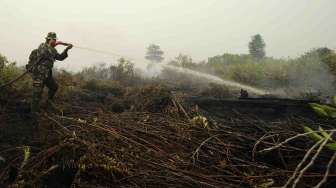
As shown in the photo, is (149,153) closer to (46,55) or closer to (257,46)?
(46,55)

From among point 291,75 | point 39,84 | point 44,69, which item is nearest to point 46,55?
point 44,69

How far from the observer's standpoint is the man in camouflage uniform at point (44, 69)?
700cm

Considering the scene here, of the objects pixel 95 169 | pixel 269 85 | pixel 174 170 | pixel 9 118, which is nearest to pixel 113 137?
pixel 95 169

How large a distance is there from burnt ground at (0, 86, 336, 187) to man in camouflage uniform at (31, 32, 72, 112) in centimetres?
60

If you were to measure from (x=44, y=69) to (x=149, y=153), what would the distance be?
152 inches

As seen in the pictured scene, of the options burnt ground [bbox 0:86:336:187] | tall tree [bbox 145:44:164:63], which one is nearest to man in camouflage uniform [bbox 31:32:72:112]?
burnt ground [bbox 0:86:336:187]

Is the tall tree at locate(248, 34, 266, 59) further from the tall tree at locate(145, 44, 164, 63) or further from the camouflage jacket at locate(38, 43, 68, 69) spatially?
the camouflage jacket at locate(38, 43, 68, 69)

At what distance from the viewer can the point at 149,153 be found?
4648 millimetres

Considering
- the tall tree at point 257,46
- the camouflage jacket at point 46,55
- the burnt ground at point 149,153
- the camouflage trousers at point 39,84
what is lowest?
the burnt ground at point 149,153

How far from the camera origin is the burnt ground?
395 centimetres

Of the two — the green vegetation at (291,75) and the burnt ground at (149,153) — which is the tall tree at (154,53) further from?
the burnt ground at (149,153)

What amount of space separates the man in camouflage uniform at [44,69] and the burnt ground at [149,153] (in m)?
0.60

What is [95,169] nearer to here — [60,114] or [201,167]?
[201,167]

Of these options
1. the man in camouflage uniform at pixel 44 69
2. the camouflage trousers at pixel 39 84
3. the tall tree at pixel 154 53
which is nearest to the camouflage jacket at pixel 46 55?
the man in camouflage uniform at pixel 44 69
